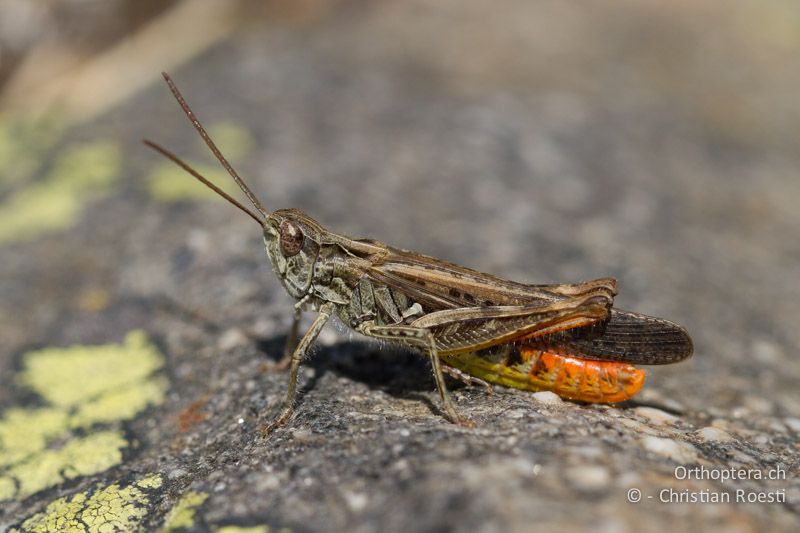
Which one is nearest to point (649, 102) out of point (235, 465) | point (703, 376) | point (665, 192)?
point (665, 192)

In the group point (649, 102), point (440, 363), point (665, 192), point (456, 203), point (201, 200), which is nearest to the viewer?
point (440, 363)

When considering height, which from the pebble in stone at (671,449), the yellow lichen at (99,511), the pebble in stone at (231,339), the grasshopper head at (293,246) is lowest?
the yellow lichen at (99,511)

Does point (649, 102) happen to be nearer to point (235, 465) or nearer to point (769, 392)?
point (769, 392)

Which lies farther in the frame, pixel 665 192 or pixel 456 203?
pixel 665 192

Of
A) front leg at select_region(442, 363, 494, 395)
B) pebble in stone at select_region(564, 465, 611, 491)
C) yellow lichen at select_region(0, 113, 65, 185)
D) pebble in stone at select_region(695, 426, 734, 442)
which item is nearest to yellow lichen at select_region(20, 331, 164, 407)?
front leg at select_region(442, 363, 494, 395)

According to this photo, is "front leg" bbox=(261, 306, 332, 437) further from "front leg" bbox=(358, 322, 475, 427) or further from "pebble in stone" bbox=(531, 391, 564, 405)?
"pebble in stone" bbox=(531, 391, 564, 405)

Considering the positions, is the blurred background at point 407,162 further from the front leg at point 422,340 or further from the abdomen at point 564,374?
the front leg at point 422,340

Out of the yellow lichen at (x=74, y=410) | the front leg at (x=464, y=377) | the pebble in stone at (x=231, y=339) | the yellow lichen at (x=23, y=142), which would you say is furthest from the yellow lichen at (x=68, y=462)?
the yellow lichen at (x=23, y=142)
